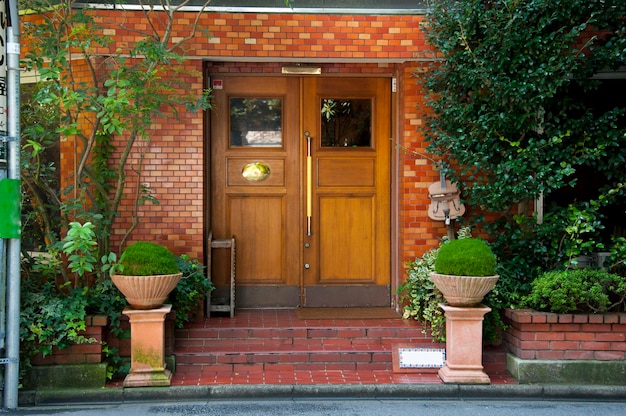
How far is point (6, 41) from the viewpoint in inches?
244

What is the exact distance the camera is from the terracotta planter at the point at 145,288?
254 inches

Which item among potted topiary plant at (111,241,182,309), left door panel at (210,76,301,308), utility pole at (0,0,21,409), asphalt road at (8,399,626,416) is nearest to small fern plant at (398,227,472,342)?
asphalt road at (8,399,626,416)

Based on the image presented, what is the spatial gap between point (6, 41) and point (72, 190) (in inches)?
70.6

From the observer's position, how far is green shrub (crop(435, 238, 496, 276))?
21.6 ft

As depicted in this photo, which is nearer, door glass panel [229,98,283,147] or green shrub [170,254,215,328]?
green shrub [170,254,215,328]

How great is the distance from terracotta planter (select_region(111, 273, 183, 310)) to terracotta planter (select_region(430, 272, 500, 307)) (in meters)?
2.58

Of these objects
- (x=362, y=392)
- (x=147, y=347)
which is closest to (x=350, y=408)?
(x=362, y=392)

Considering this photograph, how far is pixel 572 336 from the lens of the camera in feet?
22.3

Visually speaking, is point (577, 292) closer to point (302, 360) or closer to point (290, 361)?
point (302, 360)

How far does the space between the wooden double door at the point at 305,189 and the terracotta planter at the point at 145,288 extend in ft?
6.44

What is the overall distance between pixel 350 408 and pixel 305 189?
310 centimetres

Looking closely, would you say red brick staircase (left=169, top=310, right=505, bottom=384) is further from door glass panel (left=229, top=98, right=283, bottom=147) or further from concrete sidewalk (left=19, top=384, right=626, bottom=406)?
door glass panel (left=229, top=98, right=283, bottom=147)

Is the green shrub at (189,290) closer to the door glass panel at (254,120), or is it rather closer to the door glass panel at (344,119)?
the door glass panel at (254,120)

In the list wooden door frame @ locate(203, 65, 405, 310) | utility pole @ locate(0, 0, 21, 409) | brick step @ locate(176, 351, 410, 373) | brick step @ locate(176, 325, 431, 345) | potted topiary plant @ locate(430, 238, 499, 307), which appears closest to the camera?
utility pole @ locate(0, 0, 21, 409)
